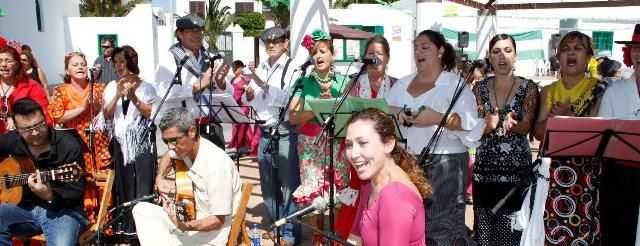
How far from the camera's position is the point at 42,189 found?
13.4 ft

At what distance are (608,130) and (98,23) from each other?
22.9 metres

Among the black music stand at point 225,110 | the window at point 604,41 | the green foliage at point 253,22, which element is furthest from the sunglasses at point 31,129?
the green foliage at point 253,22

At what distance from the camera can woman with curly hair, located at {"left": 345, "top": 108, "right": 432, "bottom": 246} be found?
240 centimetres

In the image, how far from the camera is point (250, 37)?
31.8 m

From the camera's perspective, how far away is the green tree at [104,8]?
3281 cm

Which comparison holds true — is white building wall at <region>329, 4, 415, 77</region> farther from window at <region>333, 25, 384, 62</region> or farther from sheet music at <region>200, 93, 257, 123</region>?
sheet music at <region>200, 93, 257, 123</region>

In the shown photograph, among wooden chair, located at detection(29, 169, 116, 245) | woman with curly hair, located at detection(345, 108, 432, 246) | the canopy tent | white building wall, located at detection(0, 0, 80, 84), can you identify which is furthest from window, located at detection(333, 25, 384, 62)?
woman with curly hair, located at detection(345, 108, 432, 246)

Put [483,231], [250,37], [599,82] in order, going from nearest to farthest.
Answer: [599,82] → [483,231] → [250,37]

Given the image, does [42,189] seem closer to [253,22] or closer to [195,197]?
[195,197]

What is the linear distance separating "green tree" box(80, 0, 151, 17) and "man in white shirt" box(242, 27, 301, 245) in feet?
96.7

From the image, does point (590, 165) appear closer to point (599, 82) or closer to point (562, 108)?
point (562, 108)

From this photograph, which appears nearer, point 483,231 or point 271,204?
point 483,231

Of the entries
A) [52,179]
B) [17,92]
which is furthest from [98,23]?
[52,179]

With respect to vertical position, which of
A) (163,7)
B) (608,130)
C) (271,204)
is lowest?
(271,204)
